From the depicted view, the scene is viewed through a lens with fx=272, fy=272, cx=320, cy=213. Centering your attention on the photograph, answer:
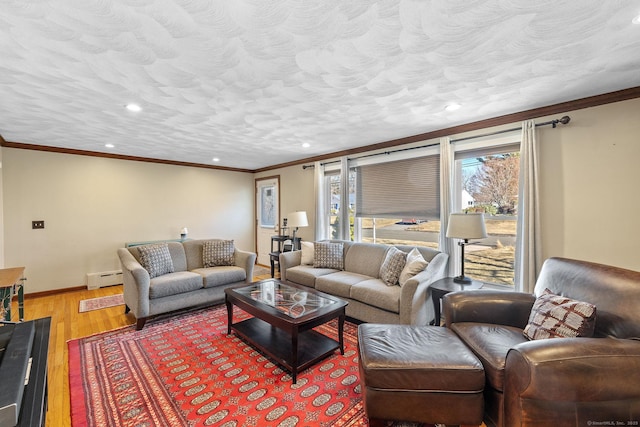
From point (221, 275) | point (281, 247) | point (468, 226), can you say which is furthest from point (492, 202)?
point (281, 247)

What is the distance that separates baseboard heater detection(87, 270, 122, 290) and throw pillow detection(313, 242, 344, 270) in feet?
11.7

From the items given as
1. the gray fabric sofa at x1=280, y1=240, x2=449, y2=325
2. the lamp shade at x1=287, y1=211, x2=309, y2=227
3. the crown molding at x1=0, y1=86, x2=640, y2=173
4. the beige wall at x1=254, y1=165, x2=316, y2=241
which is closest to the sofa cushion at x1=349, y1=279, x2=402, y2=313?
the gray fabric sofa at x1=280, y1=240, x2=449, y2=325

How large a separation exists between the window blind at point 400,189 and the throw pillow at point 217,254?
83.6 inches

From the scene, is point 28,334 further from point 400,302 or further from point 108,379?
point 400,302

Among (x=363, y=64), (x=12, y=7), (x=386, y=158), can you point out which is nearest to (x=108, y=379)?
(x=12, y=7)

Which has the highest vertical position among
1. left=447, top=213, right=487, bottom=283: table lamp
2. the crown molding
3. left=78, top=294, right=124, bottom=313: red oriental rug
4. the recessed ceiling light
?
the recessed ceiling light

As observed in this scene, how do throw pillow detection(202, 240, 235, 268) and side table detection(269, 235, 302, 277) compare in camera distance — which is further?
side table detection(269, 235, 302, 277)

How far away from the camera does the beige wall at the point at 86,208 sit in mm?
4059

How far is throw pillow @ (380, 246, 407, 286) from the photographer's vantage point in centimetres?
317

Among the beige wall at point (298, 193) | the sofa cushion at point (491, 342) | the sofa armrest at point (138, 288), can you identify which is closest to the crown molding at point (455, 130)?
the beige wall at point (298, 193)

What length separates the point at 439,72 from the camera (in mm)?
2008

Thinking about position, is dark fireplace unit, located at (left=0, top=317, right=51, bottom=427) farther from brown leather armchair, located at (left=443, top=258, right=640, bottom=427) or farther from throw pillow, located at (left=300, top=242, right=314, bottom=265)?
throw pillow, located at (left=300, top=242, right=314, bottom=265)

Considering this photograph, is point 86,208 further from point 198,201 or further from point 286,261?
point 286,261

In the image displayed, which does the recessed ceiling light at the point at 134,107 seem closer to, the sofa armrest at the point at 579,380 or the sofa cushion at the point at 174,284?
the sofa cushion at the point at 174,284
